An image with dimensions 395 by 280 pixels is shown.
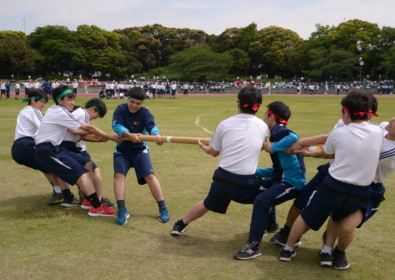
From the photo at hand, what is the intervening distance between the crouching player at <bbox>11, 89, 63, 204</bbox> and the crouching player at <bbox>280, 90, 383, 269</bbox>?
441cm

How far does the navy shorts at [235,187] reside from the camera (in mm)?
4395

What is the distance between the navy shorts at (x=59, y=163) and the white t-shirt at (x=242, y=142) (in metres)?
2.42

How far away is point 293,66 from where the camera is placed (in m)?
76.8

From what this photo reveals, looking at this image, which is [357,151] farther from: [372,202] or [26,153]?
[26,153]

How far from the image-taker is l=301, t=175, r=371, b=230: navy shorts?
383 centimetres

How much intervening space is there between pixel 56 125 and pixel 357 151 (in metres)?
4.27

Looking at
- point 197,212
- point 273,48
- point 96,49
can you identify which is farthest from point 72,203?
point 273,48

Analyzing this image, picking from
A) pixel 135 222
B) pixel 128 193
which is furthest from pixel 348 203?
pixel 128 193

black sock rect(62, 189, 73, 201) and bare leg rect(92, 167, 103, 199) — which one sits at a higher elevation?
bare leg rect(92, 167, 103, 199)

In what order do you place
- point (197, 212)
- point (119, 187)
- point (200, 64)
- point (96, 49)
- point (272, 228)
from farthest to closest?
point (96, 49), point (200, 64), point (119, 187), point (272, 228), point (197, 212)

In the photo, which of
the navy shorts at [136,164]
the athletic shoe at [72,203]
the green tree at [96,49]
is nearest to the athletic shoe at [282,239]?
the navy shorts at [136,164]

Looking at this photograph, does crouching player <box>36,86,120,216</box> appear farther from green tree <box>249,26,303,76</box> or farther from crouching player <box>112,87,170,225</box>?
green tree <box>249,26,303,76</box>

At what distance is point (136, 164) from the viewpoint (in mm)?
5793

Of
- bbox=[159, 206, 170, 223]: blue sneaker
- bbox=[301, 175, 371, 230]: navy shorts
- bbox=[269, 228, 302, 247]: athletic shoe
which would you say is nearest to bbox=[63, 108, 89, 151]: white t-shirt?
bbox=[159, 206, 170, 223]: blue sneaker
